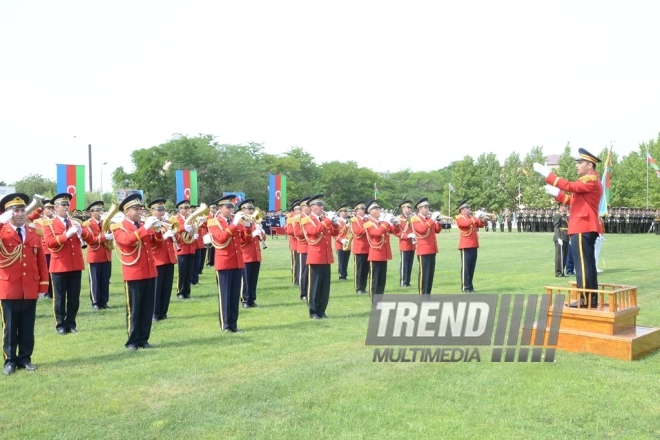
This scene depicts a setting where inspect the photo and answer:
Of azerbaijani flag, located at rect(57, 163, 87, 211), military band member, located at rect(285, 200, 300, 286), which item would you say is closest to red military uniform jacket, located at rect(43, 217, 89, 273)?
military band member, located at rect(285, 200, 300, 286)

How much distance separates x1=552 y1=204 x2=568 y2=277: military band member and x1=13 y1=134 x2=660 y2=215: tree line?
34429 millimetres

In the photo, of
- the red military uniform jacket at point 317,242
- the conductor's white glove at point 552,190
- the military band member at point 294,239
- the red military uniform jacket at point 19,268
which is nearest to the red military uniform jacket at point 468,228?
the military band member at point 294,239

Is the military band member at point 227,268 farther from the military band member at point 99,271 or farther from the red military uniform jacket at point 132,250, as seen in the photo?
the military band member at point 99,271

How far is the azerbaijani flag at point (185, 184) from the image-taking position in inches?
1101

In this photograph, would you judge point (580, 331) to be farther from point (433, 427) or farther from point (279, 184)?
point (279, 184)

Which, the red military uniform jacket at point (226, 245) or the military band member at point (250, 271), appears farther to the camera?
the military band member at point (250, 271)

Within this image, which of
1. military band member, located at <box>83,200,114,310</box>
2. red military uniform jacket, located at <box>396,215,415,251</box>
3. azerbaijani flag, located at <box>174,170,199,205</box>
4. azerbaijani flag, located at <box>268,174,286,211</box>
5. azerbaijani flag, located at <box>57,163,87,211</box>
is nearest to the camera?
military band member, located at <box>83,200,114,310</box>

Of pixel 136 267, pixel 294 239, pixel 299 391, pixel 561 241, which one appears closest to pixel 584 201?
pixel 299 391

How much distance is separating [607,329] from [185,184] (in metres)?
24.1

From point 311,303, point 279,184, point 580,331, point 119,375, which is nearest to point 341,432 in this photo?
point 119,375

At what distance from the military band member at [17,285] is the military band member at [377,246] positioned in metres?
5.81

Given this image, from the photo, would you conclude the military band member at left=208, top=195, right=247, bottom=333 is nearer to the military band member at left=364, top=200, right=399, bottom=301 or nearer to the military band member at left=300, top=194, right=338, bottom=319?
the military band member at left=300, top=194, right=338, bottom=319

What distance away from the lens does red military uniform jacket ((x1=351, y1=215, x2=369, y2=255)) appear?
12.6m

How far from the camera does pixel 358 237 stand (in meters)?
12.8
